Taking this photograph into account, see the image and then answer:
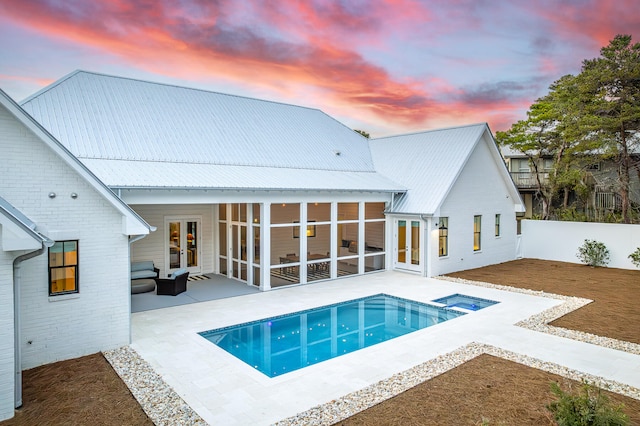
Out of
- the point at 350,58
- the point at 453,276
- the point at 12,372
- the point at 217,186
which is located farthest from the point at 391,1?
the point at 12,372

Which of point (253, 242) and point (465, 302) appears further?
point (253, 242)

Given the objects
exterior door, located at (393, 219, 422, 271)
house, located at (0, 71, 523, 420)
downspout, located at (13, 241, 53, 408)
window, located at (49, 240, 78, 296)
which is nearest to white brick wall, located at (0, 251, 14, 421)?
downspout, located at (13, 241, 53, 408)

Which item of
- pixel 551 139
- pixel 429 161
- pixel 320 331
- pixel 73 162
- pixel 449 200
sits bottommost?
pixel 320 331

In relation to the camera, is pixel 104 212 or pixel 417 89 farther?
pixel 417 89

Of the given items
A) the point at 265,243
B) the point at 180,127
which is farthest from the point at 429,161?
the point at 180,127

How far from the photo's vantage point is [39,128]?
23.9 ft

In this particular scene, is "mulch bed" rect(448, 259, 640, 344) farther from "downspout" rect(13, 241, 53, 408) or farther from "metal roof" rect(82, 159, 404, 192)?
"downspout" rect(13, 241, 53, 408)

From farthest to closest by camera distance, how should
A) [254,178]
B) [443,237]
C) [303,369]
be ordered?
[443,237] < [254,178] < [303,369]

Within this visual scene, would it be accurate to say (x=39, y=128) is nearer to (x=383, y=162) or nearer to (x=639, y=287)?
(x=383, y=162)

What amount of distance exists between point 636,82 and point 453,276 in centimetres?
1352

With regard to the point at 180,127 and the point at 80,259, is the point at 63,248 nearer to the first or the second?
the point at 80,259

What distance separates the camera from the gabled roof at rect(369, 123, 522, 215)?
53.5ft

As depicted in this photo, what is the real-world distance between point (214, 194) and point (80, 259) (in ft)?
14.9

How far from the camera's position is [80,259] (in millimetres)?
8094
